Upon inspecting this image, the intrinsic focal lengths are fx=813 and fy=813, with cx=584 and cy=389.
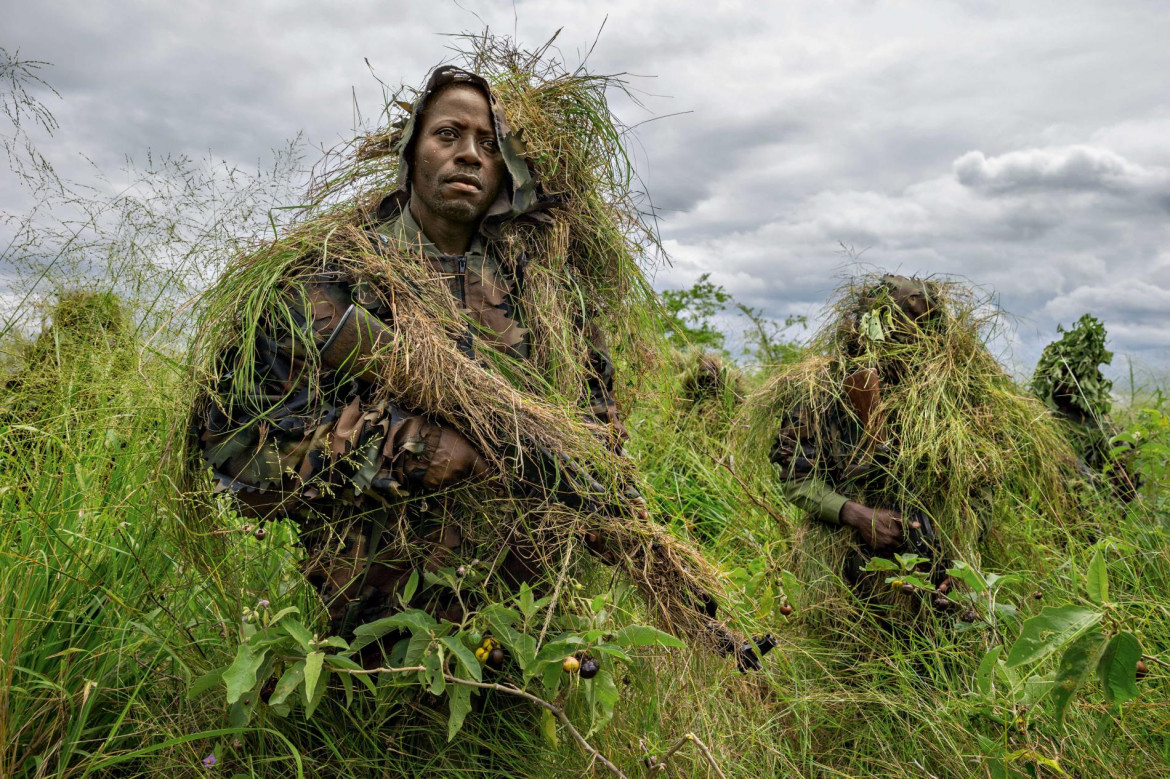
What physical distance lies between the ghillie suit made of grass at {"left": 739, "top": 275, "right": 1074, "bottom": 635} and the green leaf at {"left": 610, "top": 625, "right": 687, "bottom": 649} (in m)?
1.72

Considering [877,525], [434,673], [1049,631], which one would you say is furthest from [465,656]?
[877,525]

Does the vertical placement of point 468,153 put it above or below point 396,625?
above

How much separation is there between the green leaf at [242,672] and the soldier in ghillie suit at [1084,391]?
4.72 m

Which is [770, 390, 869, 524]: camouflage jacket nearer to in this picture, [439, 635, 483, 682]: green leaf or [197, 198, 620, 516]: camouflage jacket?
[197, 198, 620, 516]: camouflage jacket

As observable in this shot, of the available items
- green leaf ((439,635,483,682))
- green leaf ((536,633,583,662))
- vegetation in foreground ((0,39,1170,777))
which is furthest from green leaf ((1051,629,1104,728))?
green leaf ((439,635,483,682))

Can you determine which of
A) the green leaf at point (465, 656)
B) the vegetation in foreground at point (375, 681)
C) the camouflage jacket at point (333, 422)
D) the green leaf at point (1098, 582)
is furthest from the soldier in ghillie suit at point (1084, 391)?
the green leaf at point (465, 656)

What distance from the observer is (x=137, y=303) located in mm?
3680

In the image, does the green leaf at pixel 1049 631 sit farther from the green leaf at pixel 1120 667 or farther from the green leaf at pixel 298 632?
the green leaf at pixel 298 632

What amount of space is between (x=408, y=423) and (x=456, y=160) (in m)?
0.88

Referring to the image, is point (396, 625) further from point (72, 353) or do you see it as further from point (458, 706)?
point (72, 353)

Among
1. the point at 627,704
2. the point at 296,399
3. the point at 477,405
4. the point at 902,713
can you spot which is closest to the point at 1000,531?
the point at 902,713

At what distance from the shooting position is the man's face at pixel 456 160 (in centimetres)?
247

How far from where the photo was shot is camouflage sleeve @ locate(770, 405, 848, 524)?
3.44 metres

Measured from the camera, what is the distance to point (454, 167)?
246 cm
